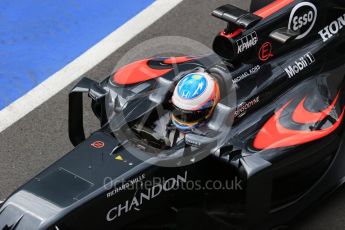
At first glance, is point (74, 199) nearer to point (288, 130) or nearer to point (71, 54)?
point (288, 130)

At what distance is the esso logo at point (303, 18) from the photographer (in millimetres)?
6823

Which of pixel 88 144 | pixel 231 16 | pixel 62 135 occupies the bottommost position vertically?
pixel 62 135

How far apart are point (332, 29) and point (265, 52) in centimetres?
80

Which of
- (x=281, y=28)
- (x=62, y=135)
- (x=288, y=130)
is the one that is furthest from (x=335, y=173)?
(x=62, y=135)

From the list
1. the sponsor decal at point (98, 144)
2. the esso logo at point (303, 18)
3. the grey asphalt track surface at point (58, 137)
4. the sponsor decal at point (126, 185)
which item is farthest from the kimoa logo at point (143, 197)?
the esso logo at point (303, 18)

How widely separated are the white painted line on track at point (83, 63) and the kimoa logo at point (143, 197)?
105 inches

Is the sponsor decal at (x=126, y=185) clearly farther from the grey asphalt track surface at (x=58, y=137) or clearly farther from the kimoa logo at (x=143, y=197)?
the grey asphalt track surface at (x=58, y=137)

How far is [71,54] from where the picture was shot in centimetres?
904

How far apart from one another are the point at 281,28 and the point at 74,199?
100 inches

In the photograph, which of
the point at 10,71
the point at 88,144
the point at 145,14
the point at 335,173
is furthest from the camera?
the point at 145,14

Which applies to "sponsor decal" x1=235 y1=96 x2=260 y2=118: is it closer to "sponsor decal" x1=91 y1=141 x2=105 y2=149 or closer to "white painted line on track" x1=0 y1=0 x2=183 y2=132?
"sponsor decal" x1=91 y1=141 x2=105 y2=149

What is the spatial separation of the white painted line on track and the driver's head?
2717mm

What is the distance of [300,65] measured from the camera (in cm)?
678

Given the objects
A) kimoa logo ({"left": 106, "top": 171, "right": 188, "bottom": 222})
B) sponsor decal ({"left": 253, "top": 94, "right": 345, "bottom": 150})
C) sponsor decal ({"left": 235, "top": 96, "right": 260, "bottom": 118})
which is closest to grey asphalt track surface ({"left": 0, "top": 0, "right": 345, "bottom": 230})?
sponsor decal ({"left": 253, "top": 94, "right": 345, "bottom": 150})
